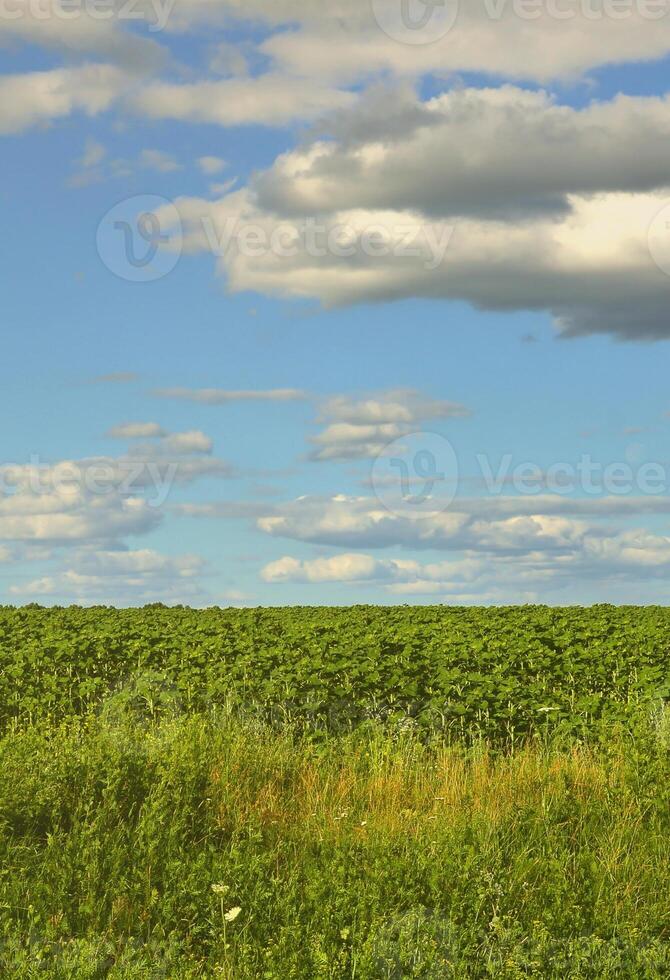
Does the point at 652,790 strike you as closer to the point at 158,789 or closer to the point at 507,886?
the point at 507,886

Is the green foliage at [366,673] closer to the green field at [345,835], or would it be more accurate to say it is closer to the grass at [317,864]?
the green field at [345,835]

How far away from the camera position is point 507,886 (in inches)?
247

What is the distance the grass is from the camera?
5.52 metres

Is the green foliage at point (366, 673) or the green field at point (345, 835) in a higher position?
the green foliage at point (366, 673)

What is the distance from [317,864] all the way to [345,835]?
39 centimetres

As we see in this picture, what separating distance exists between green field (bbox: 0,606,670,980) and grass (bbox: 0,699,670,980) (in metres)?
0.02

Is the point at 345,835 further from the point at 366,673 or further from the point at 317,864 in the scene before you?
the point at 366,673

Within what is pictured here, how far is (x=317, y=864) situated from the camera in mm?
6820

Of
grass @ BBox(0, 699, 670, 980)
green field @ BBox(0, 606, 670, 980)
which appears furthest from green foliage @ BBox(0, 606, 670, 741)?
grass @ BBox(0, 699, 670, 980)

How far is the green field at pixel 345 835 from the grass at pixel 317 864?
0.7 inches

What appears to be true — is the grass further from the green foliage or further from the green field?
the green foliage

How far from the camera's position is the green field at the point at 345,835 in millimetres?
5594

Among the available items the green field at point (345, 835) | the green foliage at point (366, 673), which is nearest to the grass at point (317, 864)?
the green field at point (345, 835)

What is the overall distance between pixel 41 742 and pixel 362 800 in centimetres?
269
